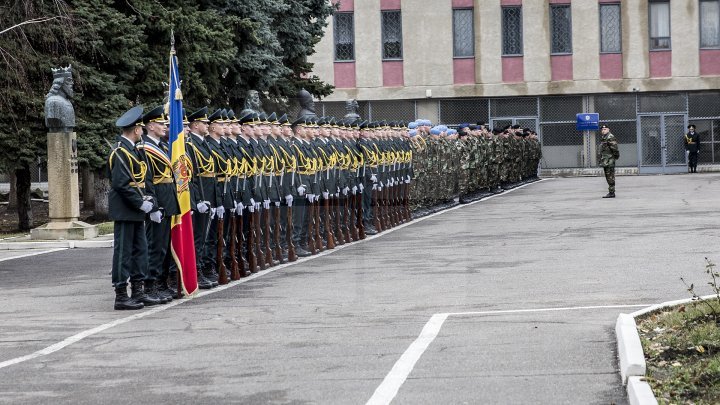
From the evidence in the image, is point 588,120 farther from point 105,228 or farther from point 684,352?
point 684,352

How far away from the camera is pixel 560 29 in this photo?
58562mm

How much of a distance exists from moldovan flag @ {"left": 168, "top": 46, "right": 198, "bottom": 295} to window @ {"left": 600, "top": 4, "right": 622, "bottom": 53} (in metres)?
44.4

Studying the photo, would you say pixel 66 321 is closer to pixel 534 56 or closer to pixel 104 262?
pixel 104 262

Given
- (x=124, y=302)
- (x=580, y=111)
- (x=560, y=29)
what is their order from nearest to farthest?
(x=124, y=302), (x=560, y=29), (x=580, y=111)

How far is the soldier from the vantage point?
3581 centimetres

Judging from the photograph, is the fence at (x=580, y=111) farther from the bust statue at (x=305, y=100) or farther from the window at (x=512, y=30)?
the bust statue at (x=305, y=100)

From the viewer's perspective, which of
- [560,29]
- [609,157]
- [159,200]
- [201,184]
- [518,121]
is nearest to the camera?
[159,200]

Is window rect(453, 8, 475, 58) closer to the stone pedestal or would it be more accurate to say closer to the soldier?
the soldier

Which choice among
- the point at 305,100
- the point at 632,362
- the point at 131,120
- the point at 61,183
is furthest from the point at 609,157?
the point at 632,362

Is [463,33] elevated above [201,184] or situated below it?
above

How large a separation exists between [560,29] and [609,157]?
2284cm

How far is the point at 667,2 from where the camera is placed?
57.9 m

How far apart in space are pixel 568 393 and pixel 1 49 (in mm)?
20655

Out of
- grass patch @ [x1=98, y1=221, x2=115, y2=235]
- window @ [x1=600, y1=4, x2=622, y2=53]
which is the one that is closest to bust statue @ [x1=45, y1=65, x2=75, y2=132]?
grass patch @ [x1=98, y1=221, x2=115, y2=235]
